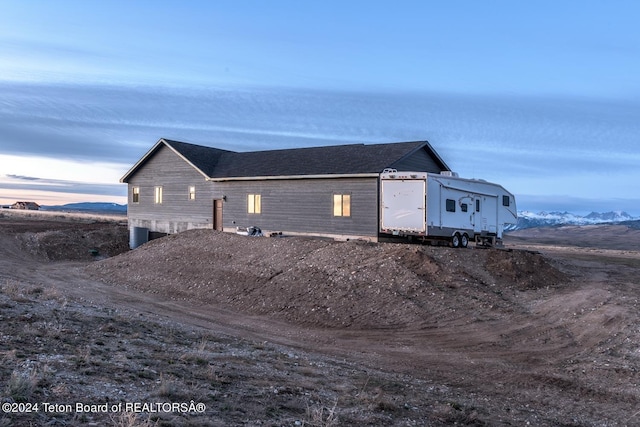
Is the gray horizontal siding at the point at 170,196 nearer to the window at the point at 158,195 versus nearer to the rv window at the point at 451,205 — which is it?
the window at the point at 158,195

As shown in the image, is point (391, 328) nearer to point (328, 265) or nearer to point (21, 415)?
point (328, 265)

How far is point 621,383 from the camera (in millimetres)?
11711

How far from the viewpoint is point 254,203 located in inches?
1277

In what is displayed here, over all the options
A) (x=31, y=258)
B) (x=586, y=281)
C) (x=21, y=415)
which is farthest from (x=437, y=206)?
(x=31, y=258)

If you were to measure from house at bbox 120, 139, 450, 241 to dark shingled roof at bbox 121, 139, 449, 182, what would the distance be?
58 mm

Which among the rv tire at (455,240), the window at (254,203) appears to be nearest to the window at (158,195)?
the window at (254,203)

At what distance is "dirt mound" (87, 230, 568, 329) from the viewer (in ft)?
60.4

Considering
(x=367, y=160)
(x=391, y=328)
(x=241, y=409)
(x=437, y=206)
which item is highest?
(x=367, y=160)

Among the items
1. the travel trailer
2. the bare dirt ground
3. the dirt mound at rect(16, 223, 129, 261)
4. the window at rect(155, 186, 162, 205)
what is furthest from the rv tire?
the dirt mound at rect(16, 223, 129, 261)

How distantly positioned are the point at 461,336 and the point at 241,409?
32.5ft

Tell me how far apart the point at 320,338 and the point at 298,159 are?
18.2 meters

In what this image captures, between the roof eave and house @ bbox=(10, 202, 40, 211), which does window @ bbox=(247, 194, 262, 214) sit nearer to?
the roof eave

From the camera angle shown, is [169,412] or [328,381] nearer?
[169,412]

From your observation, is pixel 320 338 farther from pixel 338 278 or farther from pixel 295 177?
pixel 295 177
